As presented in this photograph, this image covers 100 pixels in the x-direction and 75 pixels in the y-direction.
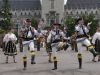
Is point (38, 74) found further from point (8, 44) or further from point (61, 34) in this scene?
point (8, 44)

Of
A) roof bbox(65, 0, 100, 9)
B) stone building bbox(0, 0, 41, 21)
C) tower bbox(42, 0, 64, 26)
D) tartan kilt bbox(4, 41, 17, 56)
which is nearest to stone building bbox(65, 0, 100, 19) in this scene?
roof bbox(65, 0, 100, 9)

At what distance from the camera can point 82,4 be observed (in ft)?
485

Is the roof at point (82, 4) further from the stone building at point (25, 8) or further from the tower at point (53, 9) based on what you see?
the stone building at point (25, 8)

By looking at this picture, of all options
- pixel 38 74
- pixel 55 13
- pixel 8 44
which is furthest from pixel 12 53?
pixel 55 13

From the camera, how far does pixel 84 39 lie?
15.2m

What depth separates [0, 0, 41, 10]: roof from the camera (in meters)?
149

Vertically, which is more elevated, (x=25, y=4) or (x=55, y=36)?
(x=25, y=4)

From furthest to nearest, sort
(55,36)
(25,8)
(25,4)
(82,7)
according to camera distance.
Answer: (25,8), (25,4), (82,7), (55,36)

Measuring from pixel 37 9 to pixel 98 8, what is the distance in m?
19.7

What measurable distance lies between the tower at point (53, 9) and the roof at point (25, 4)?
226 inches

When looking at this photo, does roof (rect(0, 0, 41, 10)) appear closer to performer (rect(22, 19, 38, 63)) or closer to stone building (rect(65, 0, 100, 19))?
stone building (rect(65, 0, 100, 19))

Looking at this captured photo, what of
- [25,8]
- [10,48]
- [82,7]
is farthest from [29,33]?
[25,8]

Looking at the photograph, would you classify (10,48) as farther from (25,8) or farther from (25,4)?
(25,8)

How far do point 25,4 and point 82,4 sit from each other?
59.3 ft
